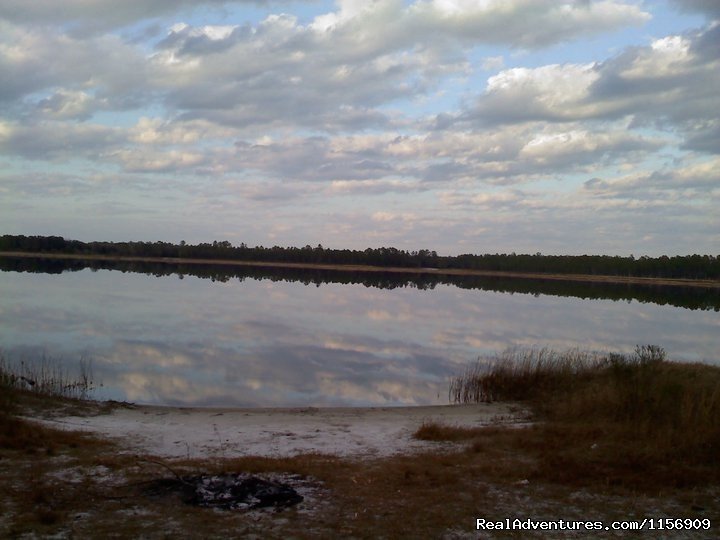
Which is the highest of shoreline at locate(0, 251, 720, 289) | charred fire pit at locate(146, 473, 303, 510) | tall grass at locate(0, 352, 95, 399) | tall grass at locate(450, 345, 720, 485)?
shoreline at locate(0, 251, 720, 289)

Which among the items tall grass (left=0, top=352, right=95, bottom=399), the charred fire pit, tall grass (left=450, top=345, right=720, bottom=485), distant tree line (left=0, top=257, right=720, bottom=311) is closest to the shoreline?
distant tree line (left=0, top=257, right=720, bottom=311)

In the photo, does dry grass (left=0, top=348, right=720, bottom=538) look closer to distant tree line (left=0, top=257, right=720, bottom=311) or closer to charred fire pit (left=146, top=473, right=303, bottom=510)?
charred fire pit (left=146, top=473, right=303, bottom=510)

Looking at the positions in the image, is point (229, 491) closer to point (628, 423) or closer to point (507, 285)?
point (628, 423)

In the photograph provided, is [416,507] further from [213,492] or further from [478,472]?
[213,492]

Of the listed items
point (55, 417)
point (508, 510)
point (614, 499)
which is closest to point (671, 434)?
point (614, 499)

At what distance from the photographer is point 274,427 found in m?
10.1

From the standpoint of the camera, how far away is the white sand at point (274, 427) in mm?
8405

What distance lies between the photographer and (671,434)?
8.20 meters

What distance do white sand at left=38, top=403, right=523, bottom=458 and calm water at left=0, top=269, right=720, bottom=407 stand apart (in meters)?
2.11

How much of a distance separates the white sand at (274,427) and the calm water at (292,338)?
211 centimetres

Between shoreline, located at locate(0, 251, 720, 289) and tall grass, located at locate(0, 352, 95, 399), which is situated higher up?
shoreline, located at locate(0, 251, 720, 289)

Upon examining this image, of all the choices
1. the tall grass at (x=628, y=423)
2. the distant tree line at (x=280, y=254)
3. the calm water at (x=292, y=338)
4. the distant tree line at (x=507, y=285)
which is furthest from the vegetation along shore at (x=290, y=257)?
the tall grass at (x=628, y=423)

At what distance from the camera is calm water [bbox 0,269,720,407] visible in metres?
15.7

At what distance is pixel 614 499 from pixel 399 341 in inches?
727
